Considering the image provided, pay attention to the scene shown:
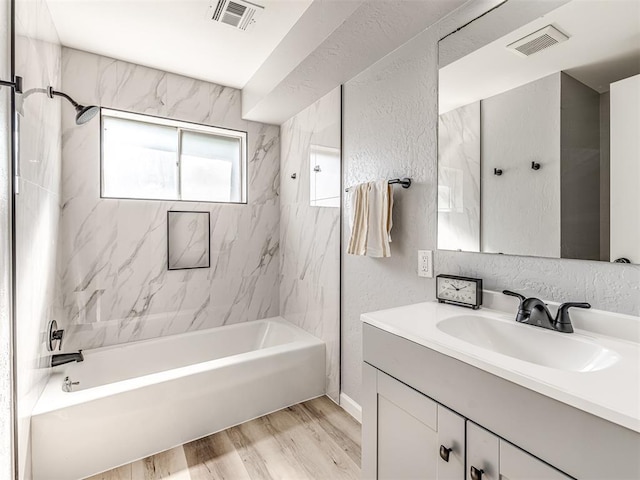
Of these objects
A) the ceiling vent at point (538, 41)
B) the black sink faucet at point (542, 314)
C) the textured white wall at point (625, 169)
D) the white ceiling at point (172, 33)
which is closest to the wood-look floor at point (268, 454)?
the black sink faucet at point (542, 314)

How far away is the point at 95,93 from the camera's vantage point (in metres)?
2.35

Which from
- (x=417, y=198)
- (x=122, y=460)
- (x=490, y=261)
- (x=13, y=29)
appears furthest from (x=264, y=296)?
(x=13, y=29)

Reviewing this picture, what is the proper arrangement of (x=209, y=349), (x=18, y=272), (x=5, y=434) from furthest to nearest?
1. (x=209, y=349)
2. (x=18, y=272)
3. (x=5, y=434)

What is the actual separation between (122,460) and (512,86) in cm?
262

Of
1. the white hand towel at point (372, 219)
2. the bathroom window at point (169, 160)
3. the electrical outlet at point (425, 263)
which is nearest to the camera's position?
the electrical outlet at point (425, 263)

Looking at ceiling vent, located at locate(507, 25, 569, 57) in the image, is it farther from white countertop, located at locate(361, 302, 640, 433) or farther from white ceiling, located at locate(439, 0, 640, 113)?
white countertop, located at locate(361, 302, 640, 433)

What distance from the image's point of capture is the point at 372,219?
5.94 ft

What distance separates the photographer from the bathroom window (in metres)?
2.51

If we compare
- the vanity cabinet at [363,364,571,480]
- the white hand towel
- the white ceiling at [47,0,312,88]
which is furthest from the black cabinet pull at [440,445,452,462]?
the white ceiling at [47,0,312,88]

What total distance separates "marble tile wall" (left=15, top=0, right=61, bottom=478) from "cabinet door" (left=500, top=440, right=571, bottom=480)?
5.76 feet

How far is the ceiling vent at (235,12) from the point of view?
177cm

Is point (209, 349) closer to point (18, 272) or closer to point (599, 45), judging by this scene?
point (18, 272)

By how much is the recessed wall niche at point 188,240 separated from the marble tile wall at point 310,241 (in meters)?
0.72

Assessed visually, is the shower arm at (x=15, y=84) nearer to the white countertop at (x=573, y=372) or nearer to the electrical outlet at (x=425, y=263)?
the white countertop at (x=573, y=372)
